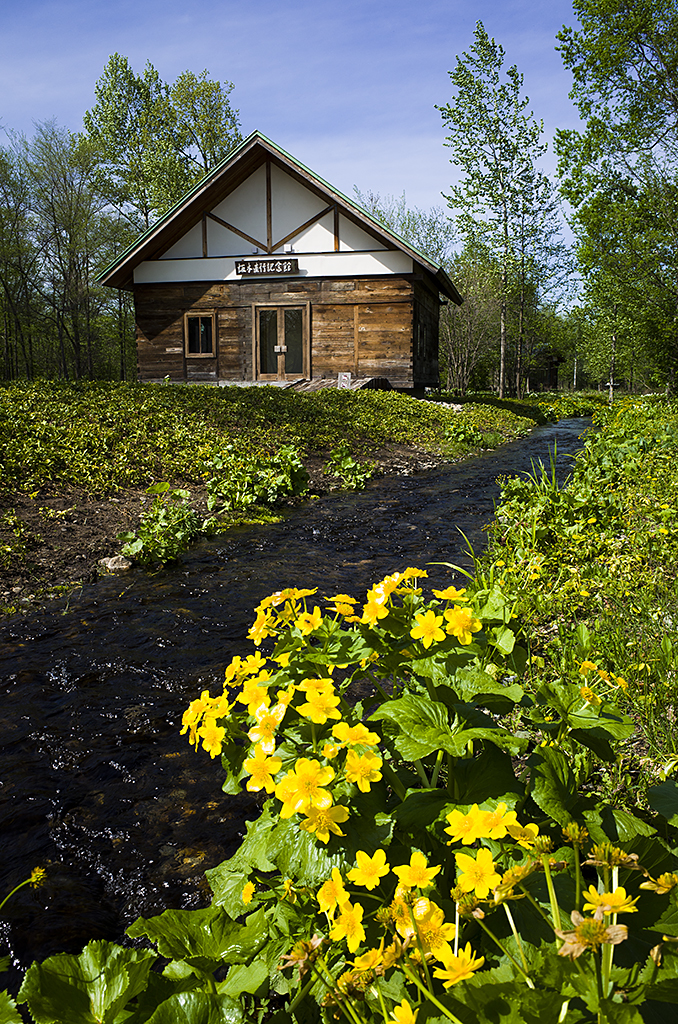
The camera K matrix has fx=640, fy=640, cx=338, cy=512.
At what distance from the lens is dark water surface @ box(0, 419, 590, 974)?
7.06 feet

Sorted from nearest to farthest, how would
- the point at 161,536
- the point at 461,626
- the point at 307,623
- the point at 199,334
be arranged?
the point at 461,626 → the point at 307,623 → the point at 161,536 → the point at 199,334

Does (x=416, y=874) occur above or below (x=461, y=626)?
below

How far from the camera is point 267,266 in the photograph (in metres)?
19.4

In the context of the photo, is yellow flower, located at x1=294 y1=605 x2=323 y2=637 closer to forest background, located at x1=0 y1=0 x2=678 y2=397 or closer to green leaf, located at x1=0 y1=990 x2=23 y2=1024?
green leaf, located at x1=0 y1=990 x2=23 y2=1024

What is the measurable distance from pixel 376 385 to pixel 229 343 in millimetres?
5095

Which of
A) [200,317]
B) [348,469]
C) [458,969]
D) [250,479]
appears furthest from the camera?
[200,317]

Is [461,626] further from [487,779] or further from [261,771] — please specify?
[261,771]

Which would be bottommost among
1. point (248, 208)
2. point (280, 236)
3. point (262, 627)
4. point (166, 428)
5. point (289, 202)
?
point (262, 627)

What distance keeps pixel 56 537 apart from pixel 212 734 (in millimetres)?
5002

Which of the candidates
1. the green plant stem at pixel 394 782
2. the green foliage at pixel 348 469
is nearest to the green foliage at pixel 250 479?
the green foliage at pixel 348 469

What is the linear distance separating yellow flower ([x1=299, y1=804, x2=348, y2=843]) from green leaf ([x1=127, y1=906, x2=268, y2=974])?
0.79 ft

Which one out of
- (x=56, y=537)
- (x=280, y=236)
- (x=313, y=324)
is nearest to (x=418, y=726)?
(x=56, y=537)

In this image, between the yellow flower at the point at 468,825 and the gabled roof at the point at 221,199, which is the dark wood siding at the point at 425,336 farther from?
the yellow flower at the point at 468,825

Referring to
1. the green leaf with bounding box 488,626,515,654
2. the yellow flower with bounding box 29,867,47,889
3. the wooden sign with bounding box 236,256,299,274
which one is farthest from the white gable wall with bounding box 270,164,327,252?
the yellow flower with bounding box 29,867,47,889
